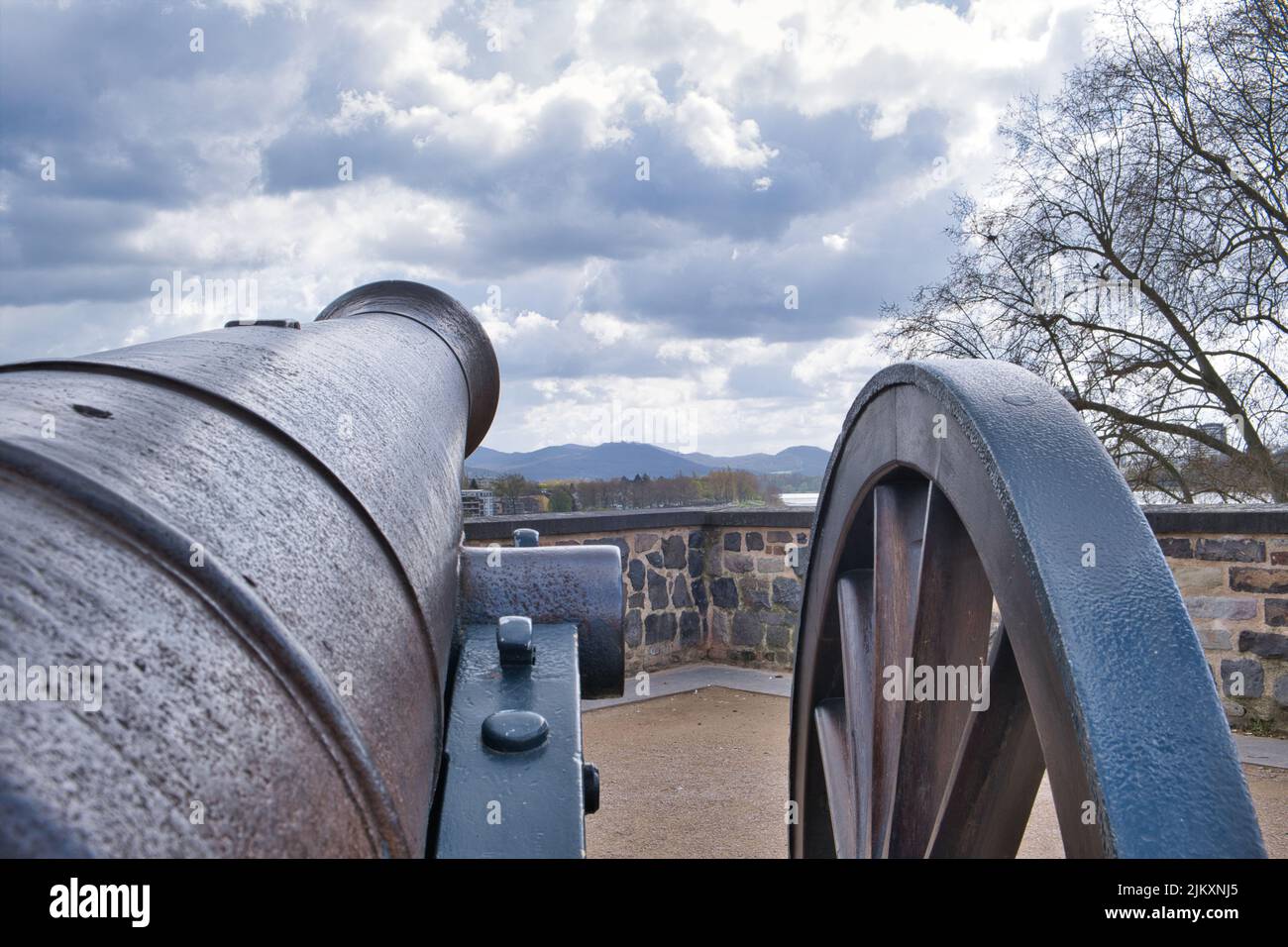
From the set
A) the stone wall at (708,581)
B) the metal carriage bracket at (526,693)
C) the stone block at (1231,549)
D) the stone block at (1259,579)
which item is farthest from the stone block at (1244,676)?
the metal carriage bracket at (526,693)

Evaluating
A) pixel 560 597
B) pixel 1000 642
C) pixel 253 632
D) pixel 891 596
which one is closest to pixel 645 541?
pixel 560 597

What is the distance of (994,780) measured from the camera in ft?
4.62

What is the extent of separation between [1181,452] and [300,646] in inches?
506

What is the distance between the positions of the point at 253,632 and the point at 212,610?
4 cm

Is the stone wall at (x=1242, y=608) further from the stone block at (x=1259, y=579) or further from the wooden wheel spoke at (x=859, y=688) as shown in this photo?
the wooden wheel spoke at (x=859, y=688)

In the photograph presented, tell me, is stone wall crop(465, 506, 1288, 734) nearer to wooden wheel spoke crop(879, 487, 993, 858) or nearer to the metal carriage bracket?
the metal carriage bracket

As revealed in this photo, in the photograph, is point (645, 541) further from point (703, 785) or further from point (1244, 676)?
point (1244, 676)

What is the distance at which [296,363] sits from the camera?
1338 millimetres

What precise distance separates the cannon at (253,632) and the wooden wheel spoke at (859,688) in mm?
542

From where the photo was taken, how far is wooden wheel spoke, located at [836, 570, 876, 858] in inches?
69.9

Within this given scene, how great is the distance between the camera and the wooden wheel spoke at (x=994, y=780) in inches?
52.8
